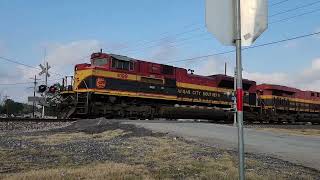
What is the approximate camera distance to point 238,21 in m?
4.26

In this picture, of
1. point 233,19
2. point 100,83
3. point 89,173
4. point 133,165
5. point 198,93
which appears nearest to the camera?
point 233,19

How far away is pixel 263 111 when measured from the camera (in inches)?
1726

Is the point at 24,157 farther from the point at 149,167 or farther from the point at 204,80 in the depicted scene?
the point at 204,80

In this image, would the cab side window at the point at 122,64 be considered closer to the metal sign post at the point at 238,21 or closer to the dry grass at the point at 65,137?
the dry grass at the point at 65,137

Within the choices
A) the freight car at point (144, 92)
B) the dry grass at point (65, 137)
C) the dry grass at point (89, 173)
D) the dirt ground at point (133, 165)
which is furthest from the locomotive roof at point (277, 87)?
the dry grass at point (89, 173)

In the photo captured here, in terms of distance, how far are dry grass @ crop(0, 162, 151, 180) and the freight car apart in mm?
19583

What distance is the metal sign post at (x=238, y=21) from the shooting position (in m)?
4.26

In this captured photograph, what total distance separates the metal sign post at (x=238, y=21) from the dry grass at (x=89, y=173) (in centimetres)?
328

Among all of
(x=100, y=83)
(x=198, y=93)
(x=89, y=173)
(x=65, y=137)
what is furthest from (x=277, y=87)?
(x=89, y=173)

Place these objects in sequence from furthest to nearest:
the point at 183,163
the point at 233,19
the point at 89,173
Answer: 1. the point at 183,163
2. the point at 89,173
3. the point at 233,19

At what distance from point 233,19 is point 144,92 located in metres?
26.3

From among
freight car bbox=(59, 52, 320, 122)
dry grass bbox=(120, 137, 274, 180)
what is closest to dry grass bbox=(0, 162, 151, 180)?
dry grass bbox=(120, 137, 274, 180)

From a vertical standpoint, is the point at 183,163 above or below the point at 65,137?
below

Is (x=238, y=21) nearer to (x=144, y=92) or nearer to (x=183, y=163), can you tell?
(x=183, y=163)
